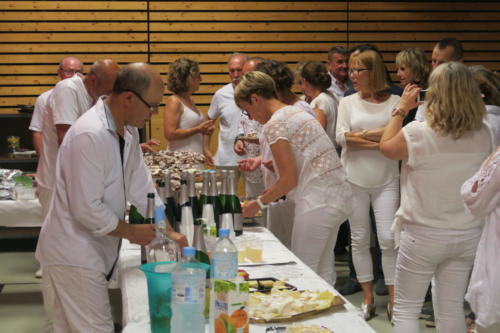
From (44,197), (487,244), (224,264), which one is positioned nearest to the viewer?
(224,264)

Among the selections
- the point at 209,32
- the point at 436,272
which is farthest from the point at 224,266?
the point at 209,32

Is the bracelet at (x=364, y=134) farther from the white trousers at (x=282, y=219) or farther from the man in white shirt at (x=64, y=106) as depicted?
the man in white shirt at (x=64, y=106)

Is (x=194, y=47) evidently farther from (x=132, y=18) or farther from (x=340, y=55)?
(x=340, y=55)

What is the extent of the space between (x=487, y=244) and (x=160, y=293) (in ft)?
5.43

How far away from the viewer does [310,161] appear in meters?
3.64

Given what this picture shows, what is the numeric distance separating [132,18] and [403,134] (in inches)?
245

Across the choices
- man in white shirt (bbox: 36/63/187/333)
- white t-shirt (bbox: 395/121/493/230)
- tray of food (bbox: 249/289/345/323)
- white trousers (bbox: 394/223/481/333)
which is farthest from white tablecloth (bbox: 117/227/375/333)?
white t-shirt (bbox: 395/121/493/230)

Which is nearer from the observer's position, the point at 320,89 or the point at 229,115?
the point at 320,89

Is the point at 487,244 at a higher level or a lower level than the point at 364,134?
lower

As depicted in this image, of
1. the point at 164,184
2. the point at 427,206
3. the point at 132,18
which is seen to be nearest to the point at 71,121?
the point at 164,184

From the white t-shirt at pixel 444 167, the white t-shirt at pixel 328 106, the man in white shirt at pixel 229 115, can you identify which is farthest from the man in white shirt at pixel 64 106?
the man in white shirt at pixel 229 115

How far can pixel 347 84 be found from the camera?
637cm

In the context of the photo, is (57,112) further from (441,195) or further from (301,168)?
(441,195)

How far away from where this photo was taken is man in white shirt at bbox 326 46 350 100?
623 cm
